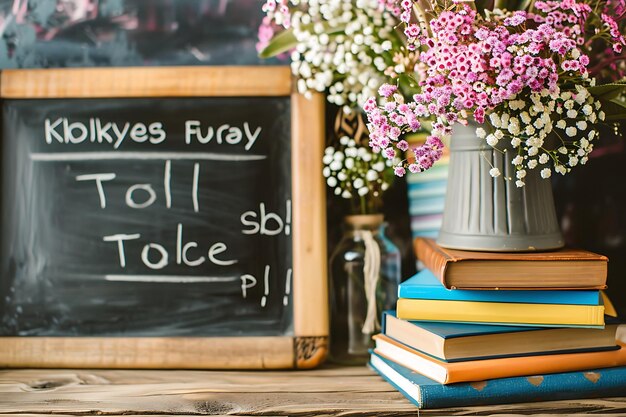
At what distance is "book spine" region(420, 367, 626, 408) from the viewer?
799 millimetres

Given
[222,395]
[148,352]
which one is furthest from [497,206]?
[148,352]

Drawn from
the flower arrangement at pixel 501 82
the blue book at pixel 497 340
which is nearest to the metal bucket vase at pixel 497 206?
the flower arrangement at pixel 501 82

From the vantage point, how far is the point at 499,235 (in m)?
0.88

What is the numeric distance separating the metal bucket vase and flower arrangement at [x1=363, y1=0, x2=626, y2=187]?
2 centimetres

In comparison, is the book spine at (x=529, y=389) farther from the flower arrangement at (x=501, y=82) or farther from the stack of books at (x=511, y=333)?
the flower arrangement at (x=501, y=82)

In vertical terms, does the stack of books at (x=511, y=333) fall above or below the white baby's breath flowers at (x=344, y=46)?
below

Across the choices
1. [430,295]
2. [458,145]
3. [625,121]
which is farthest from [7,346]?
[625,121]

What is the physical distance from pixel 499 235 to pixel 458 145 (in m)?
0.16

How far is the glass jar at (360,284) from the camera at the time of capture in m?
1.06

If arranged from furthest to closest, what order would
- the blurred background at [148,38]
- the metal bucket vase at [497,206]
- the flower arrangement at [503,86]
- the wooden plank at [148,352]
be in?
1. the blurred background at [148,38]
2. the wooden plank at [148,352]
3. the metal bucket vase at [497,206]
4. the flower arrangement at [503,86]

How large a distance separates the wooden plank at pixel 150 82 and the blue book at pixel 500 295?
0.42 meters

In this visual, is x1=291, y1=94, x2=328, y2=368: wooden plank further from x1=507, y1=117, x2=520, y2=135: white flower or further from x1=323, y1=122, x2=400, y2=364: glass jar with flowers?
x1=507, y1=117, x2=520, y2=135: white flower

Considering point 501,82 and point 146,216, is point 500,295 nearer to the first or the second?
point 501,82

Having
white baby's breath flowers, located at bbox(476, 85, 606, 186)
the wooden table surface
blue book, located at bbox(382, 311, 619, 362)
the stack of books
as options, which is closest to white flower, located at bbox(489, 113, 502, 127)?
white baby's breath flowers, located at bbox(476, 85, 606, 186)
